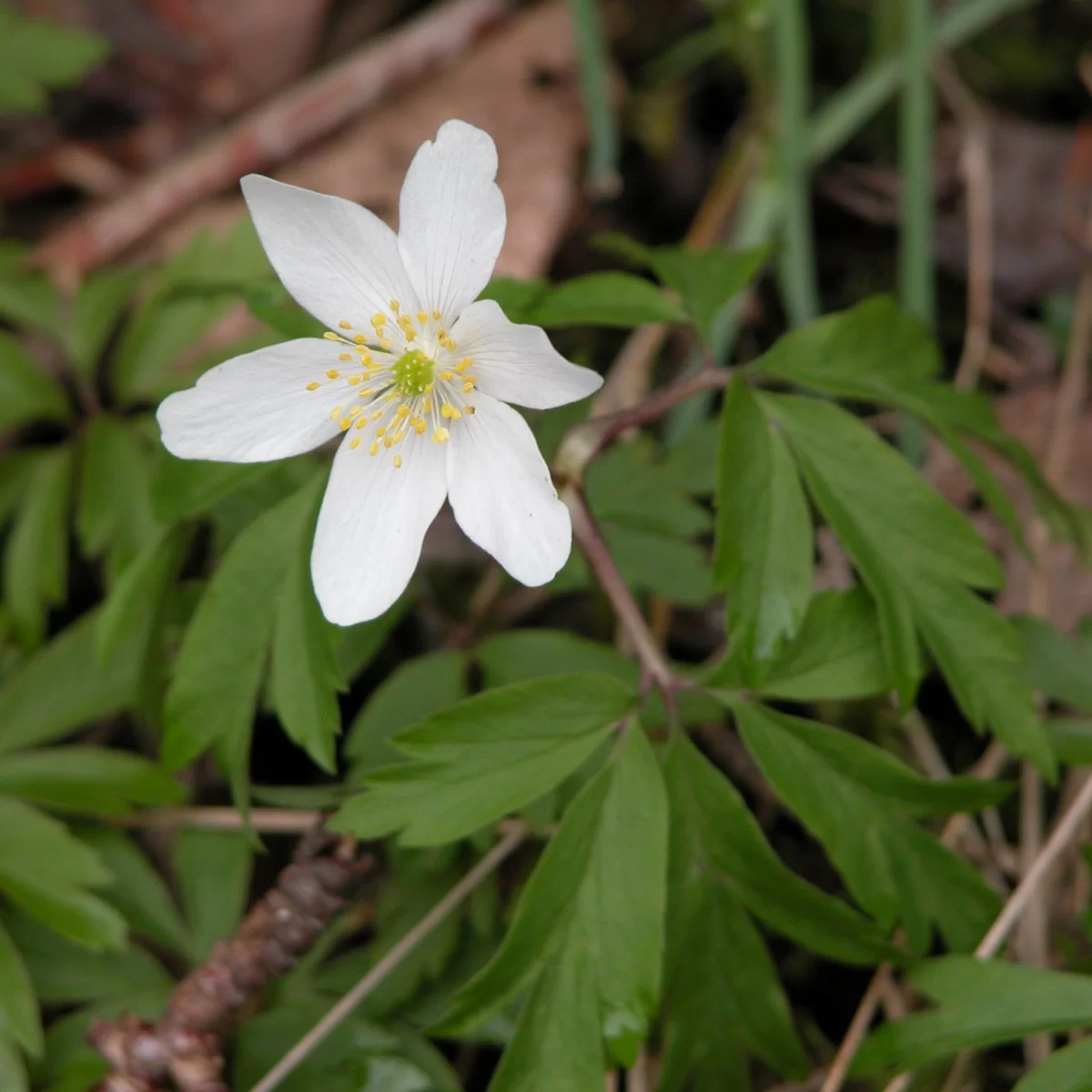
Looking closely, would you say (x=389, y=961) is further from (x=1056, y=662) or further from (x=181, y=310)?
(x=181, y=310)

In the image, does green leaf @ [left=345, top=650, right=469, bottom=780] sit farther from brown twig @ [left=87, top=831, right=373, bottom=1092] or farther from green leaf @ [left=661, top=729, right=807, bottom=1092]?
green leaf @ [left=661, top=729, right=807, bottom=1092]

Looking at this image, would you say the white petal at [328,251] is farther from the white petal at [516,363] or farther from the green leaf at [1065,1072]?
the green leaf at [1065,1072]

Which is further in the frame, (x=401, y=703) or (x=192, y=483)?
(x=401, y=703)

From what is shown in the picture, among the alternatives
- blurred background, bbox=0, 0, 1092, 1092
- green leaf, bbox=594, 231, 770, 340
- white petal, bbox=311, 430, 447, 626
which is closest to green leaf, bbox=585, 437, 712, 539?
blurred background, bbox=0, 0, 1092, 1092

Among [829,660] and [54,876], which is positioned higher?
[829,660]

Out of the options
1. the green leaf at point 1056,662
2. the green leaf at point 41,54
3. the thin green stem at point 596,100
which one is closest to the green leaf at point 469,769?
the green leaf at point 1056,662

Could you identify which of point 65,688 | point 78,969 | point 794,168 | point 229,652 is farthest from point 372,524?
point 794,168

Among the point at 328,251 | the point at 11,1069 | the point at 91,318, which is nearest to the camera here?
the point at 328,251
